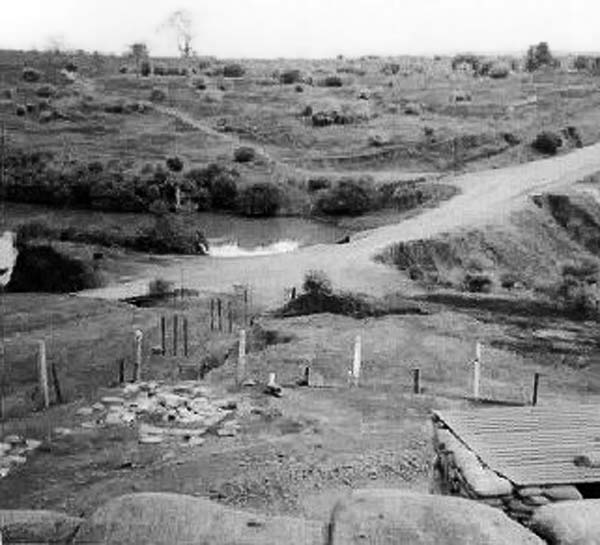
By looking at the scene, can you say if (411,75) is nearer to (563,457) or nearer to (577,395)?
(577,395)

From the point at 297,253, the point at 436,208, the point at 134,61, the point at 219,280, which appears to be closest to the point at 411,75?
the point at 134,61

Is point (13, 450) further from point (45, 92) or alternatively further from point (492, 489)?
point (45, 92)

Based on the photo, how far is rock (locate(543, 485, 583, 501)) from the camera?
7332 millimetres

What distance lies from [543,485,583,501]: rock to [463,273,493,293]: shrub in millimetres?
21704

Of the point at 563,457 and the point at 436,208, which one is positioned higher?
the point at 563,457

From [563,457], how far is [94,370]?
1267 cm

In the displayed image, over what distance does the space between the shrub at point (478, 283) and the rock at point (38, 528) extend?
77.3ft

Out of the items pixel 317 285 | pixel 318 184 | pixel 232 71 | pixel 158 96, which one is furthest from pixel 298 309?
pixel 232 71

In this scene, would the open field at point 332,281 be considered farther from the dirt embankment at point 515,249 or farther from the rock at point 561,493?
the rock at point 561,493

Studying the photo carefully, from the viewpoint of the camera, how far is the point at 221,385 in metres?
15.5

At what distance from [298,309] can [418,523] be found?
1897 centimetres

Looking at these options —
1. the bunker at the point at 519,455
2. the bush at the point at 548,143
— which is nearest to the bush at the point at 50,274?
the bunker at the point at 519,455

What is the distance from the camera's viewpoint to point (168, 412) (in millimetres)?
14047

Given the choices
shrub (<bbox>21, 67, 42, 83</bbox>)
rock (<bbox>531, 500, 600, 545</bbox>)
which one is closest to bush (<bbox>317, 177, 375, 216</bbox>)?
shrub (<bbox>21, 67, 42, 83</bbox>)
